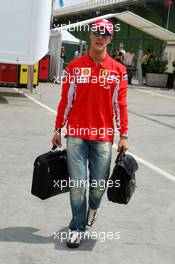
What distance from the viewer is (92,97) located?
4.62 metres

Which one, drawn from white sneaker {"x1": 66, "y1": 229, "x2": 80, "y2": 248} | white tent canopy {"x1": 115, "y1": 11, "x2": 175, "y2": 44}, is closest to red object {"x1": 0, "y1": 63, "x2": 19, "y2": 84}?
white tent canopy {"x1": 115, "y1": 11, "x2": 175, "y2": 44}

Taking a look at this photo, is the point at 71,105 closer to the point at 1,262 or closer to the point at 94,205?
the point at 94,205

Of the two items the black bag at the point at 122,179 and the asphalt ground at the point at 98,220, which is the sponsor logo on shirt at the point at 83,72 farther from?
the asphalt ground at the point at 98,220

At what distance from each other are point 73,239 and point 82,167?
569 millimetres

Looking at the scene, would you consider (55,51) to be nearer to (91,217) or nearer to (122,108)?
(91,217)

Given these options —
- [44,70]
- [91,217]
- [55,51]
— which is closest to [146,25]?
[55,51]

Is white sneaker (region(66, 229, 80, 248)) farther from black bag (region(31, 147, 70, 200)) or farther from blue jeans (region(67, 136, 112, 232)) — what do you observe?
black bag (region(31, 147, 70, 200))

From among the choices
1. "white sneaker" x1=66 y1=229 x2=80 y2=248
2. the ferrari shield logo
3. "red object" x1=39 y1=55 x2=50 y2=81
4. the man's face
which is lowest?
"red object" x1=39 y1=55 x2=50 y2=81

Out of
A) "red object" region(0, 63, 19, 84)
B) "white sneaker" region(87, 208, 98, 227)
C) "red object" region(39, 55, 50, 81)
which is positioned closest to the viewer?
"white sneaker" region(87, 208, 98, 227)

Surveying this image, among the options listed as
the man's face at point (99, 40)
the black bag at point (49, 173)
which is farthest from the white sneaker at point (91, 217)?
the man's face at point (99, 40)

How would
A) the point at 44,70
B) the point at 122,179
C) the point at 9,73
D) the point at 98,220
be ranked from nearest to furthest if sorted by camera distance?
the point at 122,179
the point at 98,220
the point at 9,73
the point at 44,70

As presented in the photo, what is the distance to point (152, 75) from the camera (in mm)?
28703

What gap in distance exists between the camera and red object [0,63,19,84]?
54.7ft

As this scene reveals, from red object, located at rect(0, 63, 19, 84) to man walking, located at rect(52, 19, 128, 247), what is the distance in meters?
12.2
